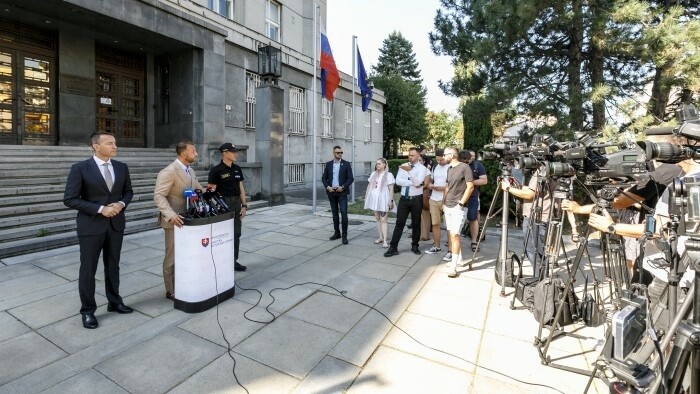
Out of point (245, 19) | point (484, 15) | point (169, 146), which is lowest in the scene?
point (169, 146)

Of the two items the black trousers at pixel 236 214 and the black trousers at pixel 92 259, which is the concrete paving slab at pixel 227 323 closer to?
the black trousers at pixel 92 259

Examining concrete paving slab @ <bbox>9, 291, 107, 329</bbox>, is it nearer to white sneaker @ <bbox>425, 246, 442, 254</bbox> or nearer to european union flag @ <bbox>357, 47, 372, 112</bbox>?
white sneaker @ <bbox>425, 246, 442, 254</bbox>

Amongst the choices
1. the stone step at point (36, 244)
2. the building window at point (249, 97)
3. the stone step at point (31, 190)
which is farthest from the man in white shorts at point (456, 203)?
the building window at point (249, 97)

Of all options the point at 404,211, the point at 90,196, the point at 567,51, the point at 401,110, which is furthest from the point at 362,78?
the point at 401,110

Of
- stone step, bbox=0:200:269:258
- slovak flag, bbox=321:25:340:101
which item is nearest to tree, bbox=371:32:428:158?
slovak flag, bbox=321:25:340:101

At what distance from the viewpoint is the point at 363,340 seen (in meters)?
3.49

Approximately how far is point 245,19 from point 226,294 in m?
15.1

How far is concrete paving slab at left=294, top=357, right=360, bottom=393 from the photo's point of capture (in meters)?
2.75

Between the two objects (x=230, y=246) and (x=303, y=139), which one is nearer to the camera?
(x=230, y=246)

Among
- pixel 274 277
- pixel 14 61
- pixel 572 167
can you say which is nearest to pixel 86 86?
pixel 14 61

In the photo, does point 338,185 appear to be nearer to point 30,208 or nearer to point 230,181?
point 230,181

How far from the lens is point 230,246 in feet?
14.5

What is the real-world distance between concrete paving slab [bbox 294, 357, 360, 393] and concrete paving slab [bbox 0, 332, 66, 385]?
2205 millimetres

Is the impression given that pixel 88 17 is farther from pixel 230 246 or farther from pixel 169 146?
pixel 230 246
